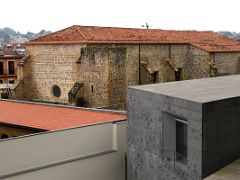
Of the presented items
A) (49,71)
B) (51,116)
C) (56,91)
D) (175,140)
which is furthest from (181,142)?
(49,71)

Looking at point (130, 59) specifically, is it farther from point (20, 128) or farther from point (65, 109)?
point (20, 128)

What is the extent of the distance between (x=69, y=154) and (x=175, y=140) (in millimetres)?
4249

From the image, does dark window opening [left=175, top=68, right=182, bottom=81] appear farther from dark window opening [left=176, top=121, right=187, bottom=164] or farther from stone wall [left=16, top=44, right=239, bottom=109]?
dark window opening [left=176, top=121, right=187, bottom=164]

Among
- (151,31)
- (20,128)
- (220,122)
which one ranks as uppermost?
(151,31)

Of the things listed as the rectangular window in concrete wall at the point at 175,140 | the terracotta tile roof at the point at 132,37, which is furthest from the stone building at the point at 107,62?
the rectangular window in concrete wall at the point at 175,140

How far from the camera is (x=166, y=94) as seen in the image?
933 centimetres

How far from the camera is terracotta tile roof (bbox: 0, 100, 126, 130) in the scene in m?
14.3

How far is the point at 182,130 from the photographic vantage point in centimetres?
902

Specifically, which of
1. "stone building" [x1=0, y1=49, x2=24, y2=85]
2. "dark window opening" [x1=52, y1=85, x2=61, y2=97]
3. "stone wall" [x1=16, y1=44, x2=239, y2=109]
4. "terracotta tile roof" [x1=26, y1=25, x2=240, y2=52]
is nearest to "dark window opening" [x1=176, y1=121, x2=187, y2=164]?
"stone wall" [x1=16, y1=44, x2=239, y2=109]

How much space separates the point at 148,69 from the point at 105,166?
1178 cm

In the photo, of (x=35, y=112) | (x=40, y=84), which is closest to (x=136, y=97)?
(x=35, y=112)

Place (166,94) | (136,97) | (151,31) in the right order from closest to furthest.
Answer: (166,94) → (136,97) → (151,31)

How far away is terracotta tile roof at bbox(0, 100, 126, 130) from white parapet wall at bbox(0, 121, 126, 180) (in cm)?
102

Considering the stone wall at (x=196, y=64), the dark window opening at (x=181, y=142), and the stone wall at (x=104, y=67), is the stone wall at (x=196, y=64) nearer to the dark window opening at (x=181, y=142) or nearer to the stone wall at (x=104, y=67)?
the stone wall at (x=104, y=67)
